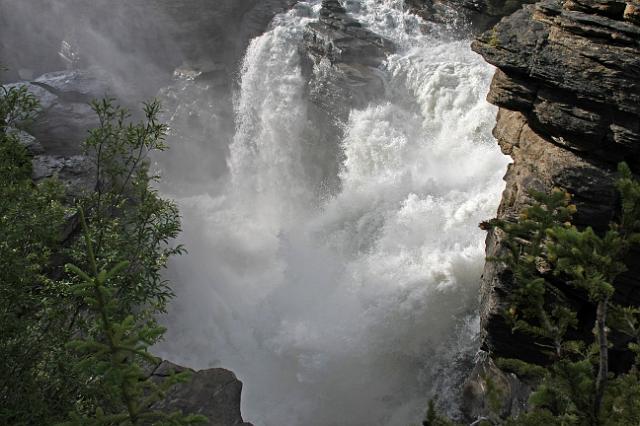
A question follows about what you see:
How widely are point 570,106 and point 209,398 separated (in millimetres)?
8411

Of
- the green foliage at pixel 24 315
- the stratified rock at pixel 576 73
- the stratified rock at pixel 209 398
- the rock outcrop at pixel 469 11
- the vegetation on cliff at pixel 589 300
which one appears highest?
the rock outcrop at pixel 469 11

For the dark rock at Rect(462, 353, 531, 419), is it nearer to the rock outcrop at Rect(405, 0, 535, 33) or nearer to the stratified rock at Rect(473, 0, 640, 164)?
the stratified rock at Rect(473, 0, 640, 164)

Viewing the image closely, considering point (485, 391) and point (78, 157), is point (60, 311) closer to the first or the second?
point (485, 391)

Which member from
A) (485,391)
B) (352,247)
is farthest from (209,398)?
(352,247)

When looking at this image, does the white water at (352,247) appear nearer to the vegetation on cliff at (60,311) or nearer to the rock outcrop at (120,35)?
the rock outcrop at (120,35)

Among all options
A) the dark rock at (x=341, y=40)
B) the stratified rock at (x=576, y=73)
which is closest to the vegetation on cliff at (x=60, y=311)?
the stratified rock at (x=576, y=73)

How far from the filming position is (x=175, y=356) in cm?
1644

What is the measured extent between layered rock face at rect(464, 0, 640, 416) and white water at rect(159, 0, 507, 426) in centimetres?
304

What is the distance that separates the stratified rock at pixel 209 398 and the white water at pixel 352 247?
3138 millimetres

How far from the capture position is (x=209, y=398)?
428 inches

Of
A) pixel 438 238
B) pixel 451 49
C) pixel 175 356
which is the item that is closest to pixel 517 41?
pixel 438 238

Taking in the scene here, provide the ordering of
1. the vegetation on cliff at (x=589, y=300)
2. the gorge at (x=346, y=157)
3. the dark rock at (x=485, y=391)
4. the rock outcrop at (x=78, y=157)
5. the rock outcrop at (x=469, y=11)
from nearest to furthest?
the vegetation on cliff at (x=589, y=300), the gorge at (x=346, y=157), the rock outcrop at (x=78, y=157), the dark rock at (x=485, y=391), the rock outcrop at (x=469, y=11)

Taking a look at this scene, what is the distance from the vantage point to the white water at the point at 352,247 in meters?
13.6

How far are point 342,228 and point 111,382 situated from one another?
46.5ft
